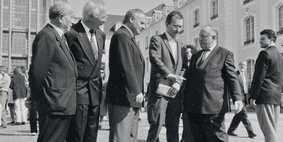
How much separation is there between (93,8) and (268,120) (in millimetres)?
3204

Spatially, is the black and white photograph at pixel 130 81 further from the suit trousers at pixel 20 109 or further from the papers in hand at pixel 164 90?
the suit trousers at pixel 20 109

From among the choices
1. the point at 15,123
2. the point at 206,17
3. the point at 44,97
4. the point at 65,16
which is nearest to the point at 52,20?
the point at 65,16

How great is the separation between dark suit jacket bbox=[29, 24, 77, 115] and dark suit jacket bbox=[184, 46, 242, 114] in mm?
1596

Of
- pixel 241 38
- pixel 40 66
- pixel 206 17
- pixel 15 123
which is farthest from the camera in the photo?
pixel 206 17

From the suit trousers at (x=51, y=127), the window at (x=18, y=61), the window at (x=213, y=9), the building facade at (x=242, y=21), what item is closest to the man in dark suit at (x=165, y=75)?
the suit trousers at (x=51, y=127)

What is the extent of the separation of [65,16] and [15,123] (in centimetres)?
1067

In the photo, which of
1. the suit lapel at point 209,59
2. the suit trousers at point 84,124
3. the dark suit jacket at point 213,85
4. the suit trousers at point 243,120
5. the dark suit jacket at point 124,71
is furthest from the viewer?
the suit trousers at point 243,120

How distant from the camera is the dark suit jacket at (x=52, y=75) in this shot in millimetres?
4121

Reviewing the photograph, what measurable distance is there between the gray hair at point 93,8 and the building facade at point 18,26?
36.6 meters

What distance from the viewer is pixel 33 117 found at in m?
10.0

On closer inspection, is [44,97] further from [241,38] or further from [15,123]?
[241,38]

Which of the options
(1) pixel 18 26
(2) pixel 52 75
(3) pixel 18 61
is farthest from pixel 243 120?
(3) pixel 18 61

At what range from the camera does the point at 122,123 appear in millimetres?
4773

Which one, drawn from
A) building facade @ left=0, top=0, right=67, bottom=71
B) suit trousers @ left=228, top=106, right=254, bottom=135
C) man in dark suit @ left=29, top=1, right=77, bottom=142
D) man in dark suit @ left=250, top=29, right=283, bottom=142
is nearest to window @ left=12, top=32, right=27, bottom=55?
building facade @ left=0, top=0, right=67, bottom=71
